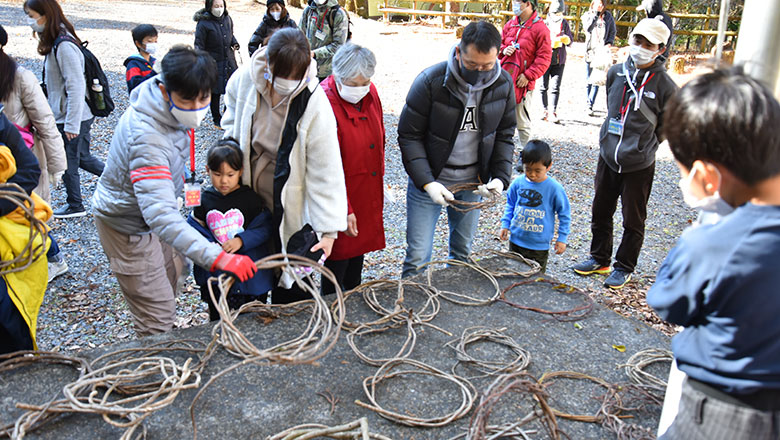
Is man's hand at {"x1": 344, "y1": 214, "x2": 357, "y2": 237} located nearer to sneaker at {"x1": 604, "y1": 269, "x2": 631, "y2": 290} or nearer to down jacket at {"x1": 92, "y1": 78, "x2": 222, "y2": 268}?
down jacket at {"x1": 92, "y1": 78, "x2": 222, "y2": 268}

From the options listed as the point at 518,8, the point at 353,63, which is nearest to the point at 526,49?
the point at 518,8

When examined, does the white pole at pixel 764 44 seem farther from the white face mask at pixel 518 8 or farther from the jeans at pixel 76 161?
the white face mask at pixel 518 8

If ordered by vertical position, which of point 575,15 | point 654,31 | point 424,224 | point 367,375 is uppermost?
point 575,15

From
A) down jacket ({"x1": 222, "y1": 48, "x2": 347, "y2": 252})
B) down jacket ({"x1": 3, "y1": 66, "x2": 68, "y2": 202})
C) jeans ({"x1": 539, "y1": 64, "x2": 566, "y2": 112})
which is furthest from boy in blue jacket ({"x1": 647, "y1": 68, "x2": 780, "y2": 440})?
jeans ({"x1": 539, "y1": 64, "x2": 566, "y2": 112})

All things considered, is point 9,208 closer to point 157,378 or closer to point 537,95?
point 157,378

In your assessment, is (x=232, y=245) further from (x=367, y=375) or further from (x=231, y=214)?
(x=367, y=375)

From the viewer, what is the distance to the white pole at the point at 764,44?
1.69 m

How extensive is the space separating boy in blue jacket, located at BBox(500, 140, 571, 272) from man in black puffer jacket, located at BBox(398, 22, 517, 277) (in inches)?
12.2

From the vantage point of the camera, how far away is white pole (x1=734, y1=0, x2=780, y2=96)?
1.69 metres

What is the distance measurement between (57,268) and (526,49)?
5.05m

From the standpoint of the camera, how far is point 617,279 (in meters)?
4.34

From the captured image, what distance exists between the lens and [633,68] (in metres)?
4.01

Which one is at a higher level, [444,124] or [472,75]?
[472,75]

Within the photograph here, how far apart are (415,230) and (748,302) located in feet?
7.31
